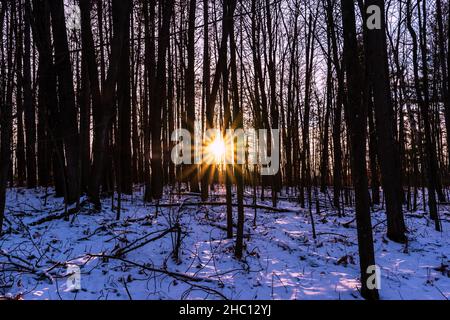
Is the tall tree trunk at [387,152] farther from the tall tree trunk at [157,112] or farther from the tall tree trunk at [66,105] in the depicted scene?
the tall tree trunk at [66,105]

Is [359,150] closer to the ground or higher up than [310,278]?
higher up

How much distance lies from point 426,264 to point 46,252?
6.03 meters

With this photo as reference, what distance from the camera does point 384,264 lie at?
5195 millimetres

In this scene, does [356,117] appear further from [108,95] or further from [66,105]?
[66,105]

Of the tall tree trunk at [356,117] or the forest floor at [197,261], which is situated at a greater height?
the tall tree trunk at [356,117]

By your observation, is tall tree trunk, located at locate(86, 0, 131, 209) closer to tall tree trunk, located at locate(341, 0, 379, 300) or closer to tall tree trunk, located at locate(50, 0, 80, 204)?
tall tree trunk, located at locate(50, 0, 80, 204)

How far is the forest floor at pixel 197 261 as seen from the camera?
3.93 m

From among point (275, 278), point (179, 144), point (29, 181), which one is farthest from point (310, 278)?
point (179, 144)

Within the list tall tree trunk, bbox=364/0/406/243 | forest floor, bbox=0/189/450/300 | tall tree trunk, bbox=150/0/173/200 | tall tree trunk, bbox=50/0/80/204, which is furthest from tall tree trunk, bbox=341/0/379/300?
tall tree trunk, bbox=150/0/173/200

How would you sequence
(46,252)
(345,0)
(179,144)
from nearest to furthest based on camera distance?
(345,0), (46,252), (179,144)

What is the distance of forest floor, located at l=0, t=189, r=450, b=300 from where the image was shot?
3.93m

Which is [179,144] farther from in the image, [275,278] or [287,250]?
[275,278]

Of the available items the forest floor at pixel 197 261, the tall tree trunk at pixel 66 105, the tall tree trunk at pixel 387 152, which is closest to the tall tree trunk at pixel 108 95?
the tall tree trunk at pixel 66 105

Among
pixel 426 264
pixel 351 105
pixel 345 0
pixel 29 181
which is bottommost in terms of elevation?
pixel 426 264
